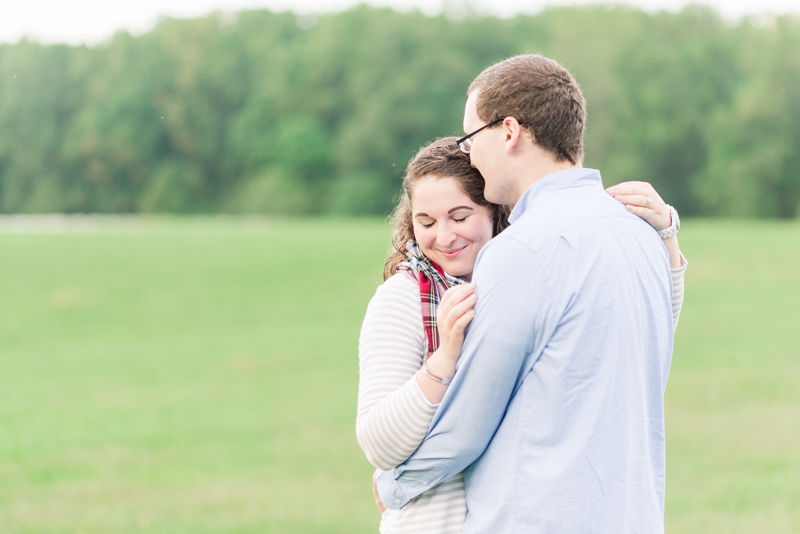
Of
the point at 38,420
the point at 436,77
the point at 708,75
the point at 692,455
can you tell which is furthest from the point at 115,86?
the point at 692,455

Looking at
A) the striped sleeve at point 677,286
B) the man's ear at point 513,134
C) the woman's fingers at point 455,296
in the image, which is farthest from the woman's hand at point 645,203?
the woman's fingers at point 455,296

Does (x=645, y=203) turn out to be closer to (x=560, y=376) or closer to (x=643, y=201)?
(x=643, y=201)

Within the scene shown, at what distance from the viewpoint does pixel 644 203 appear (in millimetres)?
2234

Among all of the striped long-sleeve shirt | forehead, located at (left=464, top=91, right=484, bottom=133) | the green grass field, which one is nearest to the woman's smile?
the striped long-sleeve shirt

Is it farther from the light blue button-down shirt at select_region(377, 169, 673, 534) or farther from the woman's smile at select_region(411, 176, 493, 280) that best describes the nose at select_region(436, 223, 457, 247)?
the light blue button-down shirt at select_region(377, 169, 673, 534)

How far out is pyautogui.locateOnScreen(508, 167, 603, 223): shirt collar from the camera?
2.05 meters

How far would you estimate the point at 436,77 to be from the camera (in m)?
54.7

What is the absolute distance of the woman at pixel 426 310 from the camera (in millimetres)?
2023

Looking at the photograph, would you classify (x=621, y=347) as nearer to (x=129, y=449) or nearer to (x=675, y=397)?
(x=129, y=449)

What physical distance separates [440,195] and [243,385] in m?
10.6

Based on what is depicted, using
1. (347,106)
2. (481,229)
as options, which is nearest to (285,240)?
(481,229)

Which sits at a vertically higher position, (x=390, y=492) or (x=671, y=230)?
(x=671, y=230)

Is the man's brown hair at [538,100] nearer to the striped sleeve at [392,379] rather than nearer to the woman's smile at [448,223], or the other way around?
the woman's smile at [448,223]

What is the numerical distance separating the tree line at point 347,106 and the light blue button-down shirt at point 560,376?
4713 centimetres
